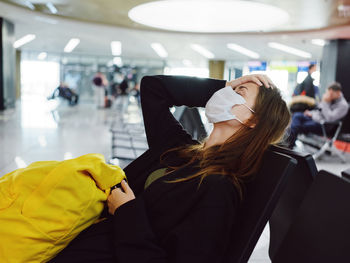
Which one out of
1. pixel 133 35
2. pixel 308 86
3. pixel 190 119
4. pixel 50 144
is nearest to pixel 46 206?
pixel 190 119

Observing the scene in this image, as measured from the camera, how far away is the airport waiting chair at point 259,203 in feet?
3.43

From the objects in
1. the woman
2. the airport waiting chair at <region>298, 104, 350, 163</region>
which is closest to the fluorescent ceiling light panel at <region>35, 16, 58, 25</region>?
the airport waiting chair at <region>298, 104, 350, 163</region>

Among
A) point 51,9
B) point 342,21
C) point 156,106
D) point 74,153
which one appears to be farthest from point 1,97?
point 156,106

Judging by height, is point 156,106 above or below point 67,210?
above

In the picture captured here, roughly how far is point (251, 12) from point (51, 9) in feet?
17.6

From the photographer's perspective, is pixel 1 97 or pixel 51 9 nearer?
pixel 51 9

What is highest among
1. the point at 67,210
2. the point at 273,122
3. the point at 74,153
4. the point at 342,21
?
the point at 342,21

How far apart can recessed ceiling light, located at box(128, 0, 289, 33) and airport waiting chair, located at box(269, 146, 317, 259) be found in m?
7.47

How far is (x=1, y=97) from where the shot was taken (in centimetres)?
1155

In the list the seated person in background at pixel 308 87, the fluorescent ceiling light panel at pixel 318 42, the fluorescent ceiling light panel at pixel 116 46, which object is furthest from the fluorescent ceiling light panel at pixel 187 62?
the seated person in background at pixel 308 87

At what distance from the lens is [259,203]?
1.09 m

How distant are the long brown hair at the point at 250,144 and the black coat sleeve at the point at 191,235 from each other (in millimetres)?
114

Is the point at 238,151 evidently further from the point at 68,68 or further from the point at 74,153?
the point at 68,68

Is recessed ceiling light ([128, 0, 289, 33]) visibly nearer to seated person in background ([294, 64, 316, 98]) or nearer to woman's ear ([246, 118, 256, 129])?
seated person in background ([294, 64, 316, 98])
